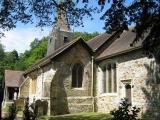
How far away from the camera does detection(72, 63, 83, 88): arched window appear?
25906 millimetres

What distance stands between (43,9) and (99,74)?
1153 cm

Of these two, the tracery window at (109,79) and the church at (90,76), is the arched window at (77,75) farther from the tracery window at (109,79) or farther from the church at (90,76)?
the tracery window at (109,79)

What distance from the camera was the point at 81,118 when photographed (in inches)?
830

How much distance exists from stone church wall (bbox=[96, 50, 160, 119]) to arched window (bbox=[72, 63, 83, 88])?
288 centimetres

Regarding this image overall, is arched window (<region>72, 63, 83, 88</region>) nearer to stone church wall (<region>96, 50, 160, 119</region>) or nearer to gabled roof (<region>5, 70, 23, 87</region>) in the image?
stone church wall (<region>96, 50, 160, 119</region>)

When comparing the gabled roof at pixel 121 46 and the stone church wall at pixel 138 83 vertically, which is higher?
the gabled roof at pixel 121 46

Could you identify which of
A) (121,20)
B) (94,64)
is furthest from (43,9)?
(94,64)

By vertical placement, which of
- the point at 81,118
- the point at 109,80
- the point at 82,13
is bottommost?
the point at 81,118

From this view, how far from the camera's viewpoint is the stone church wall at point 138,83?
1877 centimetres

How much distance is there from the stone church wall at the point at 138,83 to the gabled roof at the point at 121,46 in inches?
17.8

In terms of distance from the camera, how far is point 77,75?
85.3ft

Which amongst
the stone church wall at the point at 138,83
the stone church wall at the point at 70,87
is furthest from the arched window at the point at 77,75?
the stone church wall at the point at 138,83

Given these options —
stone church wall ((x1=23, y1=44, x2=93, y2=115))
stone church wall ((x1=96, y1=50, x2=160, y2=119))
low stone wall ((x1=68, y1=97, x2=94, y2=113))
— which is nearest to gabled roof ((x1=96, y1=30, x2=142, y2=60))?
stone church wall ((x1=96, y1=50, x2=160, y2=119))

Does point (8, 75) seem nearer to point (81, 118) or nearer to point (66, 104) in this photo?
point (66, 104)
